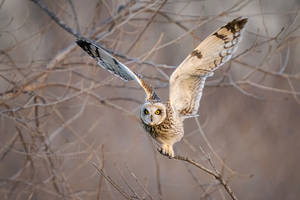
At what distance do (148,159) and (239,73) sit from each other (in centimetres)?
291

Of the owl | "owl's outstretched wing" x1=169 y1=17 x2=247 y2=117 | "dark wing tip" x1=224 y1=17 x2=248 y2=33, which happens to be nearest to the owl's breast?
the owl

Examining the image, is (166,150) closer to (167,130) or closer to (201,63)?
(167,130)

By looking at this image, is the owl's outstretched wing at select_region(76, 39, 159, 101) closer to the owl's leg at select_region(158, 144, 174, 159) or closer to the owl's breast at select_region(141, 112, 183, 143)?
the owl's breast at select_region(141, 112, 183, 143)

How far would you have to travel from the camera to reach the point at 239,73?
34.1 feet

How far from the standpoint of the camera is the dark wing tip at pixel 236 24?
331cm

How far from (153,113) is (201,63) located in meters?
0.53

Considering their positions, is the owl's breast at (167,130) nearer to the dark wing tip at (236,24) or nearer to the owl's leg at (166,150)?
the owl's leg at (166,150)

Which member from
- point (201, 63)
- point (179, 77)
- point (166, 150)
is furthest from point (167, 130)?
point (201, 63)

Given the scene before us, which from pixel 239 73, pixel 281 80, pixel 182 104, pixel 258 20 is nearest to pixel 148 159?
pixel 239 73

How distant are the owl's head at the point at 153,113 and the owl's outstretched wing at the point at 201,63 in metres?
0.14

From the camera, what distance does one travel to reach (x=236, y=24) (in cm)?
334

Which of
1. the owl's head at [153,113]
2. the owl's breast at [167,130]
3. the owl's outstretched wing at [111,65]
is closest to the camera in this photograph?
the owl's outstretched wing at [111,65]

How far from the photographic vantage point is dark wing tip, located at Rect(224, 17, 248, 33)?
10.9 ft

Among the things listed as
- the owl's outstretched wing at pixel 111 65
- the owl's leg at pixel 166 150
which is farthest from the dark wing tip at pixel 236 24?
the owl's leg at pixel 166 150
